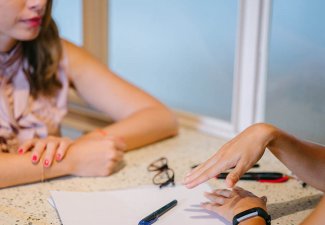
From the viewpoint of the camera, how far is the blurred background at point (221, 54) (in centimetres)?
114

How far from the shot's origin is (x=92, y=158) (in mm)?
1051

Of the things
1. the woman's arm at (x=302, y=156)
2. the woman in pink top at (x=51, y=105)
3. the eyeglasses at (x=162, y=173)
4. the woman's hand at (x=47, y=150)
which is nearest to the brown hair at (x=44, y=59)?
the woman in pink top at (x=51, y=105)

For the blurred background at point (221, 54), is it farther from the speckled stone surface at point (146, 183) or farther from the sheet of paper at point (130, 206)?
the sheet of paper at point (130, 206)

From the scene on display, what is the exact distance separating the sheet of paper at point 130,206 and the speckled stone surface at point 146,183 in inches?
1.3

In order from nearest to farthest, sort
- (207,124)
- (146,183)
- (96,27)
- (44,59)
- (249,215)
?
(249,215) < (146,183) < (44,59) < (207,124) < (96,27)

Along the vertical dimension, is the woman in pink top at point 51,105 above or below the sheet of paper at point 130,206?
above

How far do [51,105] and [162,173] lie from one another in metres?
0.41

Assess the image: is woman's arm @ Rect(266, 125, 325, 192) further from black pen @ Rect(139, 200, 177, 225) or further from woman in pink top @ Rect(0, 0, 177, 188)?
woman in pink top @ Rect(0, 0, 177, 188)

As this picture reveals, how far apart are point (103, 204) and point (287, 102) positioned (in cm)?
57

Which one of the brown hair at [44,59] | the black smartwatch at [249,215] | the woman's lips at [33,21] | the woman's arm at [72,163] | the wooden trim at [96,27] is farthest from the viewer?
the wooden trim at [96,27]

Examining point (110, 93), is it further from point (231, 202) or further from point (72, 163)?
point (231, 202)

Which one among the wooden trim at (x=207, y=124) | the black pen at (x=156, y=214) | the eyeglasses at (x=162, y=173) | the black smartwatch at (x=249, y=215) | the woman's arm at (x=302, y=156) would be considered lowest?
the wooden trim at (x=207, y=124)

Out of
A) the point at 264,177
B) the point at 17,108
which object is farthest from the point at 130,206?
the point at 17,108

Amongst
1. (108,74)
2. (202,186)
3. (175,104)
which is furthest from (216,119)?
(202,186)
